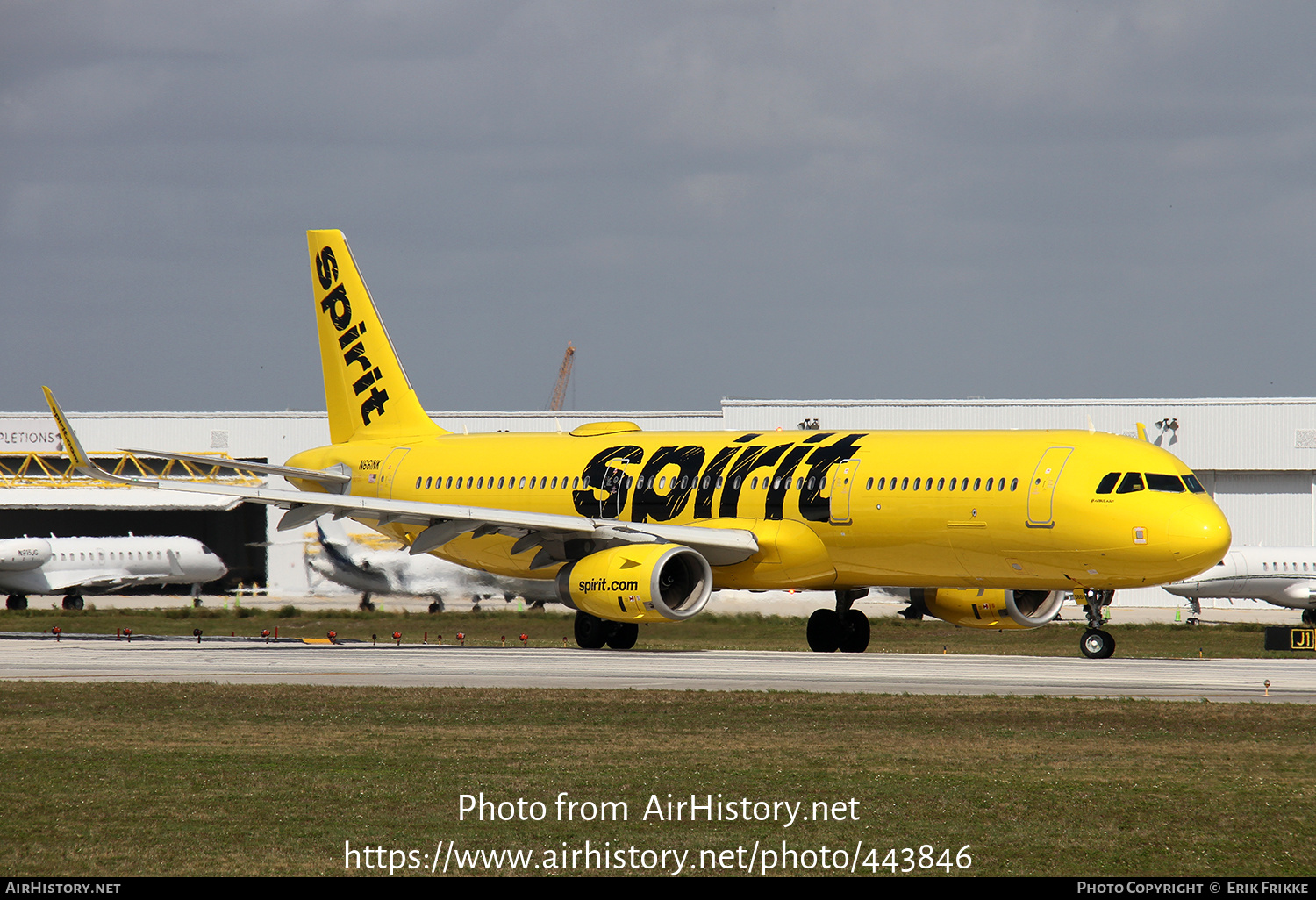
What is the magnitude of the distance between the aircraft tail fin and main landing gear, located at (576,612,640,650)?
9.21 m

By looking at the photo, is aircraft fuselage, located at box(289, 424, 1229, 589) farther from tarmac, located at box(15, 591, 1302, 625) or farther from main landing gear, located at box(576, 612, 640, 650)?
tarmac, located at box(15, 591, 1302, 625)

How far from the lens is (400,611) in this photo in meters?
56.1

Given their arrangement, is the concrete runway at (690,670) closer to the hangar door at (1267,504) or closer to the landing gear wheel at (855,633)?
the landing gear wheel at (855,633)

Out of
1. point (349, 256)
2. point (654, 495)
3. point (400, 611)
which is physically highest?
point (349, 256)

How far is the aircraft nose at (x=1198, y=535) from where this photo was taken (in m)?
28.9

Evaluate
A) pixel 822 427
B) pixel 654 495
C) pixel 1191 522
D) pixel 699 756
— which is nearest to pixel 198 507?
pixel 822 427

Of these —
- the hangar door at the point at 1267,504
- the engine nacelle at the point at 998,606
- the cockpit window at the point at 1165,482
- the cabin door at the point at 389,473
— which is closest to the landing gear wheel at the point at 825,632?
the engine nacelle at the point at 998,606

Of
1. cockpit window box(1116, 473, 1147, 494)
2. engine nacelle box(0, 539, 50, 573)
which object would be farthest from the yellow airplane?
engine nacelle box(0, 539, 50, 573)

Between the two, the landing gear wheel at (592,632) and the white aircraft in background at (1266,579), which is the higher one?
the landing gear wheel at (592,632)

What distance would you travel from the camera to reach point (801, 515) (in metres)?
33.5

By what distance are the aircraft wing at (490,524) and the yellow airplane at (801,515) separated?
6cm

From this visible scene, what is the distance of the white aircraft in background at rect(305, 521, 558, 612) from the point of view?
5256 cm
